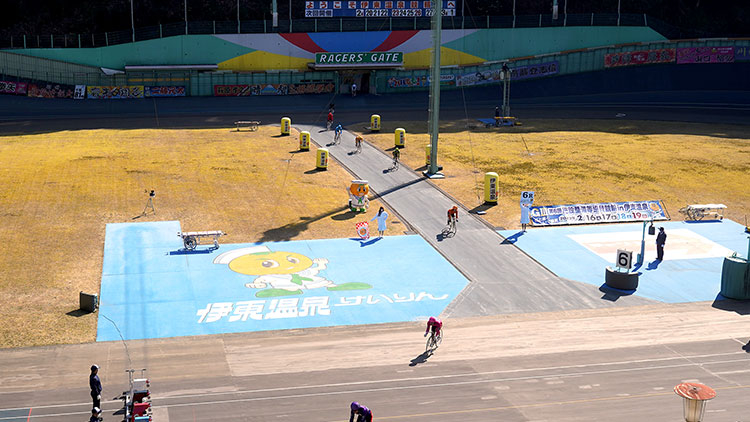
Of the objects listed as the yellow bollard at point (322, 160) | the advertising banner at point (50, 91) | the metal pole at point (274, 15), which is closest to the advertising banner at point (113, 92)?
the advertising banner at point (50, 91)

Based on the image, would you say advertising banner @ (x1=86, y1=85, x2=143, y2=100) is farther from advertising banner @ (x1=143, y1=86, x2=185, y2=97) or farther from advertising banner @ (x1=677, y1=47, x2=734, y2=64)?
advertising banner @ (x1=677, y1=47, x2=734, y2=64)

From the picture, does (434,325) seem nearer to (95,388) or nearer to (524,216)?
(95,388)

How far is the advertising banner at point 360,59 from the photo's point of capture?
97050 mm

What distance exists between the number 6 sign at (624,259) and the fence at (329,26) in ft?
203

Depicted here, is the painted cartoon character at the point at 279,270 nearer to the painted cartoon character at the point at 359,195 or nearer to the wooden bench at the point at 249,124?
the painted cartoon character at the point at 359,195

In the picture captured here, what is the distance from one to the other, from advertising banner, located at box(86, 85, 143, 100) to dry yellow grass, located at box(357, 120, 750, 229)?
3252 cm

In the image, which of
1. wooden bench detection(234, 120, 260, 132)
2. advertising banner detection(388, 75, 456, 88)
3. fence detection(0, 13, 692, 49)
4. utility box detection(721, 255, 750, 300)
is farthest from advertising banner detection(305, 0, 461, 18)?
utility box detection(721, 255, 750, 300)

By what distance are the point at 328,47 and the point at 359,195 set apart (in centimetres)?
5175

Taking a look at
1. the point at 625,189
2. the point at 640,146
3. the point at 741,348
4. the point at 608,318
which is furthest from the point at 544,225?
the point at 640,146

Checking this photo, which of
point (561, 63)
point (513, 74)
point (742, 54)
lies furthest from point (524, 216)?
point (742, 54)

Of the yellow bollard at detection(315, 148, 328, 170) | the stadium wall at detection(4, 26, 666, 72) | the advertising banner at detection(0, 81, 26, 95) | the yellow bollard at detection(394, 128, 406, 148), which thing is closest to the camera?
the yellow bollard at detection(315, 148, 328, 170)

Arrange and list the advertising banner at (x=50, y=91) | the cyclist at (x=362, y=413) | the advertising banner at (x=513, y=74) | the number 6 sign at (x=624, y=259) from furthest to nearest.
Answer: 1. the advertising banner at (x=513, y=74)
2. the advertising banner at (x=50, y=91)
3. the number 6 sign at (x=624, y=259)
4. the cyclist at (x=362, y=413)

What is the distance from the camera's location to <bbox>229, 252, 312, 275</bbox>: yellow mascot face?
138 ft

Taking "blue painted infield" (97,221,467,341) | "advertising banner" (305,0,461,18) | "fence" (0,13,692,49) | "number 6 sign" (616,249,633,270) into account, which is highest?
"advertising banner" (305,0,461,18)
